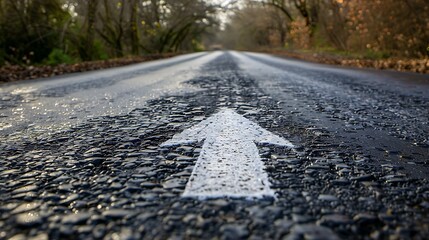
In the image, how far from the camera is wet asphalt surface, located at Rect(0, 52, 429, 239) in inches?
36.9

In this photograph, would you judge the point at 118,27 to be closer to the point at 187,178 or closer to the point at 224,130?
the point at 224,130

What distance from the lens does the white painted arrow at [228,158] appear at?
1161 millimetres

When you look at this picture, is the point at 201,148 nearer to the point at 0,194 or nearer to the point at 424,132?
the point at 0,194

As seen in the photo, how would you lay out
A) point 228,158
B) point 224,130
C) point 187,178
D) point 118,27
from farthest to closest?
point 118,27 < point 224,130 < point 228,158 < point 187,178

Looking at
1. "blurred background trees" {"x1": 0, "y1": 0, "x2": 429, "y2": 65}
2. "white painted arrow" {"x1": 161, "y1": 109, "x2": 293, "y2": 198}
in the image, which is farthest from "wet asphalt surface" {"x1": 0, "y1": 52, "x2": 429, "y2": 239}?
"blurred background trees" {"x1": 0, "y1": 0, "x2": 429, "y2": 65}

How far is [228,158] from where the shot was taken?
1.52 meters

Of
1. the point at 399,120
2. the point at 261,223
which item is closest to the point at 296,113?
the point at 399,120

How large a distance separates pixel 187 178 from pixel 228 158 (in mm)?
291

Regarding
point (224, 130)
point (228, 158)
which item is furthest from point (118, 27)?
point (228, 158)

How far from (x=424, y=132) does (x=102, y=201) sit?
81.7 inches

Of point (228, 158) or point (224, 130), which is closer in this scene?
point (228, 158)

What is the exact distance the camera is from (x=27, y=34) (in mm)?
14266

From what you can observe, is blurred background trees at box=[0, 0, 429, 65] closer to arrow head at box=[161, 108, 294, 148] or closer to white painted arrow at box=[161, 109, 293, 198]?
arrow head at box=[161, 108, 294, 148]

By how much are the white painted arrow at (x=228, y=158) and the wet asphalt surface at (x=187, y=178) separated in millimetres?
48
